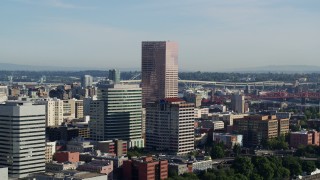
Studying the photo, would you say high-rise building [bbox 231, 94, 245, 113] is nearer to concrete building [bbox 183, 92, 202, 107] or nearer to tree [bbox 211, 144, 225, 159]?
concrete building [bbox 183, 92, 202, 107]

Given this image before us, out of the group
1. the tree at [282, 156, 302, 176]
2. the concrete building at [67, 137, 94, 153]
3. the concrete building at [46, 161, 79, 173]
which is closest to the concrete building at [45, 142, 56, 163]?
the concrete building at [67, 137, 94, 153]

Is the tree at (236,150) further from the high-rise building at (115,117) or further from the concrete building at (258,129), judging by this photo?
the high-rise building at (115,117)

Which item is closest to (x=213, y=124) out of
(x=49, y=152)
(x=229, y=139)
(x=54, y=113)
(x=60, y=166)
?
(x=229, y=139)

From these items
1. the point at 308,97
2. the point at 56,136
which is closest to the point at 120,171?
the point at 56,136

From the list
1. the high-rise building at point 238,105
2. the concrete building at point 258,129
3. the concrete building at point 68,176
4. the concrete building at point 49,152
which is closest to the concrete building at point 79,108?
the concrete building at point 258,129

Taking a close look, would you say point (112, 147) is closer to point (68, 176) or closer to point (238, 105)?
point (68, 176)
